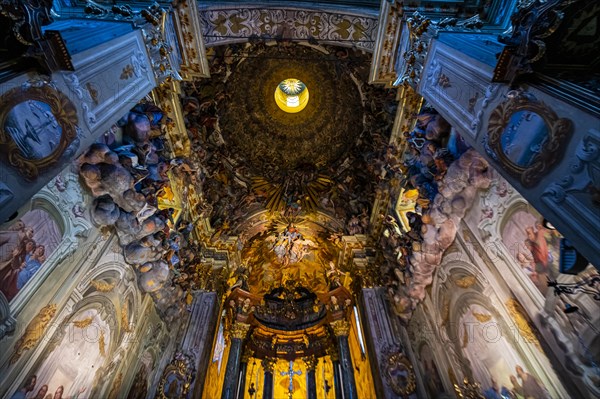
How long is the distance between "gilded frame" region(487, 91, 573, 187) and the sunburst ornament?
927cm

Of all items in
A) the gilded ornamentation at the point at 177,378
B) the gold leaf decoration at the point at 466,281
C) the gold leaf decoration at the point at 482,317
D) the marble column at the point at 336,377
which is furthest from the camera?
the marble column at the point at 336,377

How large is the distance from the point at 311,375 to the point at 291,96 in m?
13.6

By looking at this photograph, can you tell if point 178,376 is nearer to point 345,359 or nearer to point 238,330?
point 238,330

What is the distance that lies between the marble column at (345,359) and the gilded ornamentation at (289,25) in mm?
9689

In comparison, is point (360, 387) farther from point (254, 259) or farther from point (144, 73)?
point (144, 73)

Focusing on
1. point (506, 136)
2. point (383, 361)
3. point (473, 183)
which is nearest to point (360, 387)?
point (383, 361)

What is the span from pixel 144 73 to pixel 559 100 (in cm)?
595

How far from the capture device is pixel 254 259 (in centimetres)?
1284

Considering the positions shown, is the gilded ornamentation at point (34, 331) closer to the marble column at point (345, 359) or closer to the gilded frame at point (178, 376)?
the gilded frame at point (178, 376)

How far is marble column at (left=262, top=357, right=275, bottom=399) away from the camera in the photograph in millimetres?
13094

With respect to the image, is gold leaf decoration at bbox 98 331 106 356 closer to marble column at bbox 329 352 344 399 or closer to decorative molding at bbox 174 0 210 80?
decorative molding at bbox 174 0 210 80

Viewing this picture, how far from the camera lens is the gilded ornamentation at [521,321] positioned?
13.2 ft

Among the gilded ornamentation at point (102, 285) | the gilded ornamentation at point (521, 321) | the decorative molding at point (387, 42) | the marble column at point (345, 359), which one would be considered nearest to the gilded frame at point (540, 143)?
the gilded ornamentation at point (521, 321)

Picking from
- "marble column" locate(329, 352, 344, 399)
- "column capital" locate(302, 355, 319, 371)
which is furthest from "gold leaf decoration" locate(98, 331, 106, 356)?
"column capital" locate(302, 355, 319, 371)
